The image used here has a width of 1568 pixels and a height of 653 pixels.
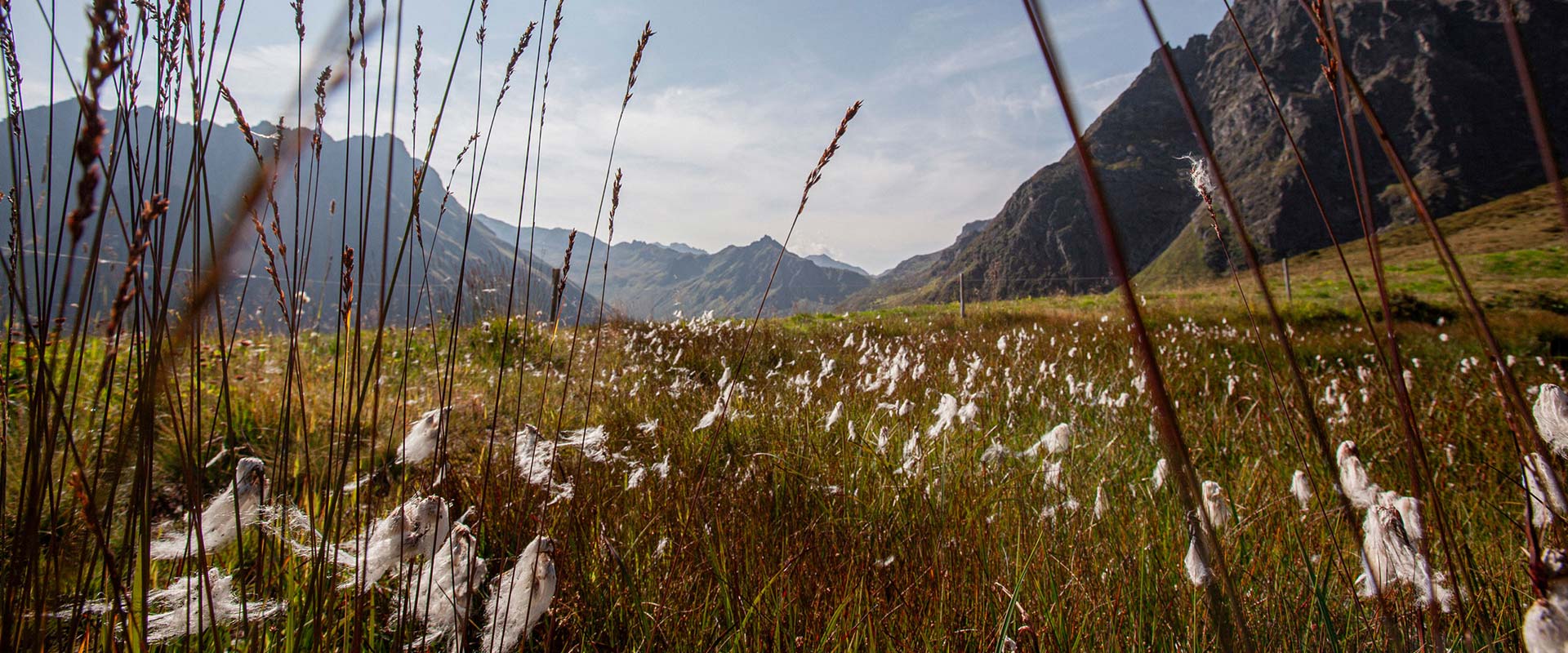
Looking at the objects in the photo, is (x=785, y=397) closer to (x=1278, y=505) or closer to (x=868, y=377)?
(x=868, y=377)

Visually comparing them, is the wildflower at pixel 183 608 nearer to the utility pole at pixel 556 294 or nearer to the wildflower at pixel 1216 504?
the utility pole at pixel 556 294

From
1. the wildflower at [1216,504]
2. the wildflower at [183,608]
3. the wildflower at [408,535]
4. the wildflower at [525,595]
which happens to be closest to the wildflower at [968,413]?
the wildflower at [1216,504]

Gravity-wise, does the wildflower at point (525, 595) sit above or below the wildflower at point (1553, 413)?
below

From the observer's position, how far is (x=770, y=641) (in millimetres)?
1609

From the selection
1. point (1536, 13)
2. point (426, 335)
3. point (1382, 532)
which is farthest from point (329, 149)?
point (1536, 13)

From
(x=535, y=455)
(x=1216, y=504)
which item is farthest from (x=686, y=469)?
(x=1216, y=504)

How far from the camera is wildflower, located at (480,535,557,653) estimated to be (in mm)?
1198

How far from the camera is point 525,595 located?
1.31m

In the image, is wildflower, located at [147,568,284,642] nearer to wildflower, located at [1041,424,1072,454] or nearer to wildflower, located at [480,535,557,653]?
wildflower, located at [480,535,557,653]

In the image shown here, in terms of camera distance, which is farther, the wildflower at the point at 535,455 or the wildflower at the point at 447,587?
the wildflower at the point at 535,455

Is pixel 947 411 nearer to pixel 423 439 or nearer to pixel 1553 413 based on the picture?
pixel 1553 413

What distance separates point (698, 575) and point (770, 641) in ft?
0.89

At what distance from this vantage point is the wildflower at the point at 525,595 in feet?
3.93

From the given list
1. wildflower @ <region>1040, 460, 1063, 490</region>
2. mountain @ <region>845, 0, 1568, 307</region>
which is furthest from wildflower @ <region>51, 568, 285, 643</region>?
mountain @ <region>845, 0, 1568, 307</region>
